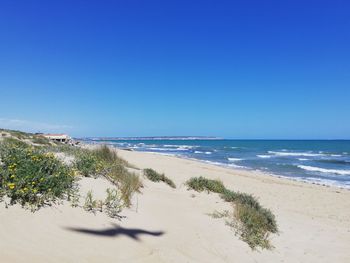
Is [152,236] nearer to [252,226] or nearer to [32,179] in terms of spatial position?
[32,179]

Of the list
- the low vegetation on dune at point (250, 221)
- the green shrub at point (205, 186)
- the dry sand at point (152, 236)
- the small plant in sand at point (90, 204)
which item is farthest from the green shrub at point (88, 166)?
the green shrub at point (205, 186)

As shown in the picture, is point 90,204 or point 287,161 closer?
point 90,204

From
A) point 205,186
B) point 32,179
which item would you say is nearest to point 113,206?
point 32,179

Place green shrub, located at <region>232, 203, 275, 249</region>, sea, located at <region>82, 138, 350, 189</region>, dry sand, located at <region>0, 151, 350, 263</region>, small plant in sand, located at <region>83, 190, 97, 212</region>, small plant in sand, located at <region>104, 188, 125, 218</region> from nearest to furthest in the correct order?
dry sand, located at <region>0, 151, 350, 263</region>
small plant in sand, located at <region>83, 190, 97, 212</region>
small plant in sand, located at <region>104, 188, 125, 218</region>
green shrub, located at <region>232, 203, 275, 249</region>
sea, located at <region>82, 138, 350, 189</region>

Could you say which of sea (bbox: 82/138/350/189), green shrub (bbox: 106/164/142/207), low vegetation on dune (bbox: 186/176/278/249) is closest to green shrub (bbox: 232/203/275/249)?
low vegetation on dune (bbox: 186/176/278/249)

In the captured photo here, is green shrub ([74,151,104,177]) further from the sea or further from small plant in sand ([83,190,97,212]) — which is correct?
the sea

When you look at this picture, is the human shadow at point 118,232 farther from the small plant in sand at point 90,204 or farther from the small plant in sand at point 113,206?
the small plant in sand at point 90,204

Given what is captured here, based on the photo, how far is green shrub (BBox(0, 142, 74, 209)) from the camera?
452 cm

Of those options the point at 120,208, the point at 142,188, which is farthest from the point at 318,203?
the point at 120,208

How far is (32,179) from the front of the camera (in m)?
4.83

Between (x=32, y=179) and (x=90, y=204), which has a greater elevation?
(x=32, y=179)

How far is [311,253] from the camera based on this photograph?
20.3 feet

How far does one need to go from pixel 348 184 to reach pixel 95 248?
20.7m

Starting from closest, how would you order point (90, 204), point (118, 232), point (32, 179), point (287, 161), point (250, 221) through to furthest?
point (118, 232) → point (32, 179) → point (90, 204) → point (250, 221) → point (287, 161)
